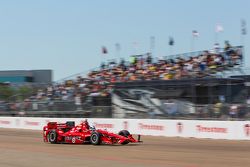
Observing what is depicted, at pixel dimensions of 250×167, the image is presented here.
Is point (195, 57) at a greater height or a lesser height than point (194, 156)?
greater

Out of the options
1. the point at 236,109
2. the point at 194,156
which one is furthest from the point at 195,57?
the point at 194,156

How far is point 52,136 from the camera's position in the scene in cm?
1680

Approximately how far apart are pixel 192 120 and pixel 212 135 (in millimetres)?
1421

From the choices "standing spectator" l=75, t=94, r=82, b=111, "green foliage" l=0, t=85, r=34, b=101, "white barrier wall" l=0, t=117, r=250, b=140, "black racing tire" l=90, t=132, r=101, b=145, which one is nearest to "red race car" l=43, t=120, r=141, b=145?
"black racing tire" l=90, t=132, r=101, b=145

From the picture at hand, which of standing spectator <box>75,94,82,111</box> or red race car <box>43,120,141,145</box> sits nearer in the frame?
red race car <box>43,120,141,145</box>

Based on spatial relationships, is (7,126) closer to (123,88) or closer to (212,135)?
(123,88)

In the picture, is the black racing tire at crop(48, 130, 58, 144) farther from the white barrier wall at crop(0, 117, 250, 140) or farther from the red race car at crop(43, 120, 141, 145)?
the white barrier wall at crop(0, 117, 250, 140)

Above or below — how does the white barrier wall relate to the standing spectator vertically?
below

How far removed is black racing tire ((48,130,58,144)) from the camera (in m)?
16.7

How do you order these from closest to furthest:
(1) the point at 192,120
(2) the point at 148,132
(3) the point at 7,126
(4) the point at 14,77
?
(1) the point at 192,120 → (2) the point at 148,132 → (3) the point at 7,126 → (4) the point at 14,77

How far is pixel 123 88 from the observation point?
24844 mm

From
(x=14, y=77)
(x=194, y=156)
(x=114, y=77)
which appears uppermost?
(x=14, y=77)

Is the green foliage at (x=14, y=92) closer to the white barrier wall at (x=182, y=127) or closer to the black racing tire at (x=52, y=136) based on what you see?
the white barrier wall at (x=182, y=127)

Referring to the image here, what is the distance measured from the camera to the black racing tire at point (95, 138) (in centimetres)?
1523
